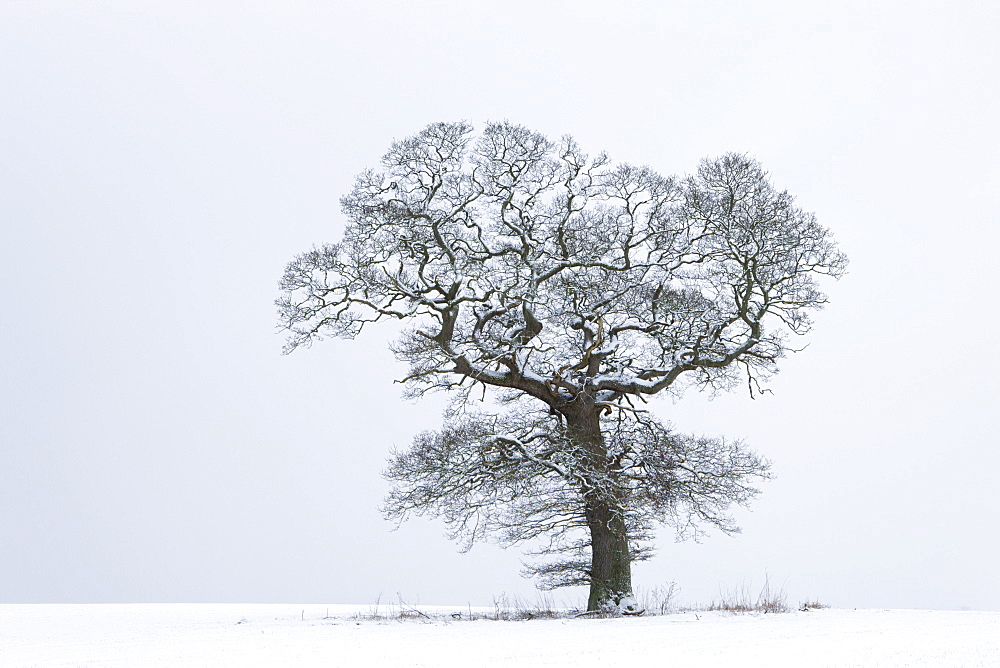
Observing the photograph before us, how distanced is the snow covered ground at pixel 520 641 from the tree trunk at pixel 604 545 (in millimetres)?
1005

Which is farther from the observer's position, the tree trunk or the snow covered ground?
the tree trunk

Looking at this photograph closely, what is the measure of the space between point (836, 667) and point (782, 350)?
7.67 m

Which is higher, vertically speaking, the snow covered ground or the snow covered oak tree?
the snow covered oak tree

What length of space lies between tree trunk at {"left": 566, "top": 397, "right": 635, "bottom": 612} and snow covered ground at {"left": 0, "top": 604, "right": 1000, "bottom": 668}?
101 centimetres

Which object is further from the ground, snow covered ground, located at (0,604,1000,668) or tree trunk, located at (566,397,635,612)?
tree trunk, located at (566,397,635,612)

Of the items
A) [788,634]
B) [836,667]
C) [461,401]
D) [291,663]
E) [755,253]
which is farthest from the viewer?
[461,401]

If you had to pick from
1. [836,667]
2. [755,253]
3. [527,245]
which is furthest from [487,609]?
[836,667]

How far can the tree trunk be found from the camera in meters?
12.4

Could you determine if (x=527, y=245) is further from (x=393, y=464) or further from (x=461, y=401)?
(x=393, y=464)

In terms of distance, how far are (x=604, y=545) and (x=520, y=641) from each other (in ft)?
14.1

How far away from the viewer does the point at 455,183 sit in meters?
12.6

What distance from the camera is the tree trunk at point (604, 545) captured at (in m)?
12.4

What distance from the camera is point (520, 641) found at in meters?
8.56

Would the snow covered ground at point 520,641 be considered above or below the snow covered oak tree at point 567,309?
below
